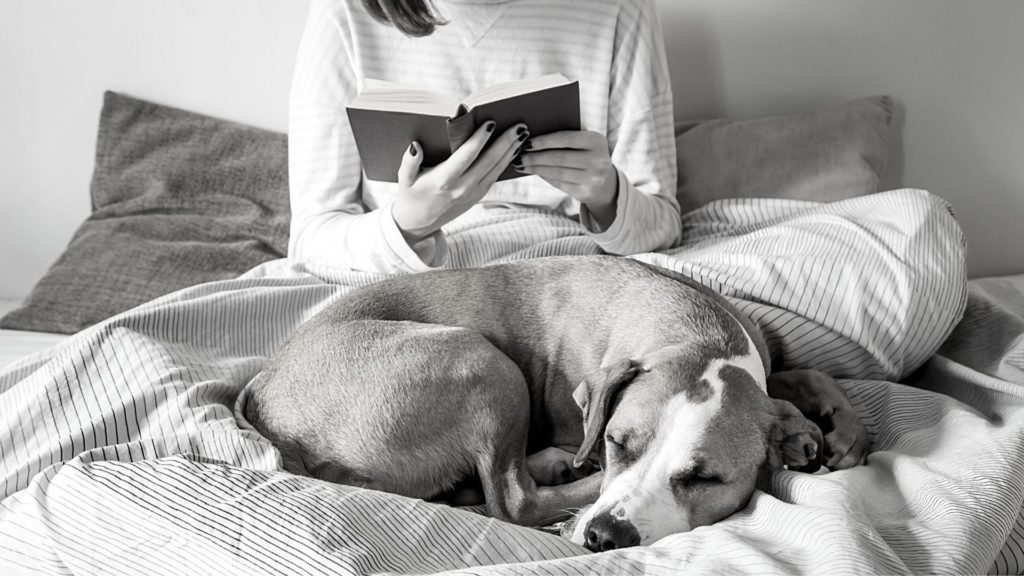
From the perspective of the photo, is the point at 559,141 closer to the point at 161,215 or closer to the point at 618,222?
the point at 618,222

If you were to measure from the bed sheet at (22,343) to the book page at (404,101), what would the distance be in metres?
1.04

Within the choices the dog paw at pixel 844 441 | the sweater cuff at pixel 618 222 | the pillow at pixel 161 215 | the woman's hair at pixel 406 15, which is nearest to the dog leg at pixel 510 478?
the dog paw at pixel 844 441

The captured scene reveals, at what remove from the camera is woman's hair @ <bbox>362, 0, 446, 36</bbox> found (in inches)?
87.2

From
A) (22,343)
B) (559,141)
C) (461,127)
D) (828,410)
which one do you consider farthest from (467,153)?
(22,343)

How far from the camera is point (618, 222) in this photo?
204 cm

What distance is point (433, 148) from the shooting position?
5.95 ft

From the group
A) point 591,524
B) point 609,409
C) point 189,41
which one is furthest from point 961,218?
point 189,41

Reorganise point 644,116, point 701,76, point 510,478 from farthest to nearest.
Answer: point 701,76 → point 644,116 → point 510,478

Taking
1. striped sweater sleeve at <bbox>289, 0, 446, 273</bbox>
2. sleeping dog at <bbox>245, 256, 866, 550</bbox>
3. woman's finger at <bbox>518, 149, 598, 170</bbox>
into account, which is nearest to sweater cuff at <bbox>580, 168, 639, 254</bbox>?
woman's finger at <bbox>518, 149, 598, 170</bbox>

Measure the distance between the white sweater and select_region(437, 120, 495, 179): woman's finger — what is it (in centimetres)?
44

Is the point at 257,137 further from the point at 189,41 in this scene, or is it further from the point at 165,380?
the point at 165,380

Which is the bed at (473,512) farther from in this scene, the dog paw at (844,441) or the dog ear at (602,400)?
the dog ear at (602,400)

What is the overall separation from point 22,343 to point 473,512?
1550mm

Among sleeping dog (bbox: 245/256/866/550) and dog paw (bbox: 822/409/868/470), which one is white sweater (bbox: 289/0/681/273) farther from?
dog paw (bbox: 822/409/868/470)
